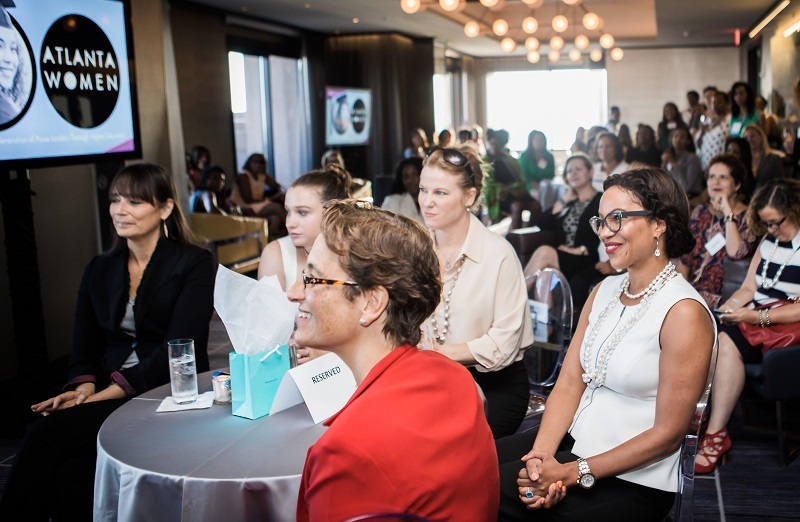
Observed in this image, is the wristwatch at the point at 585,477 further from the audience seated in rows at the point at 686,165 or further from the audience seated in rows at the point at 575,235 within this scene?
the audience seated in rows at the point at 686,165

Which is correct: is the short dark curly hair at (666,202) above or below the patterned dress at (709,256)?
above

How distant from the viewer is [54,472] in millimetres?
2393

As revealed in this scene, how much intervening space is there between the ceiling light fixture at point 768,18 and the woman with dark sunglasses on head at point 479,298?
8788 millimetres

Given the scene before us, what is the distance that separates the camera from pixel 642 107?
19.7 metres

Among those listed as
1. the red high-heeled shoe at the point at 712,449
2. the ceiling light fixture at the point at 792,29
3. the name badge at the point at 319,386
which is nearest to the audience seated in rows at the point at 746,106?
the ceiling light fixture at the point at 792,29

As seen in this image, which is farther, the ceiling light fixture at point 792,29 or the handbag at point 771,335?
the ceiling light fixture at point 792,29

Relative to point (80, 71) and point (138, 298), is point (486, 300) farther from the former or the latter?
point (80, 71)

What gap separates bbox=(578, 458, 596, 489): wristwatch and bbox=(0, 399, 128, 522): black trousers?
4.75ft

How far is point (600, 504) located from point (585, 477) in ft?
0.25

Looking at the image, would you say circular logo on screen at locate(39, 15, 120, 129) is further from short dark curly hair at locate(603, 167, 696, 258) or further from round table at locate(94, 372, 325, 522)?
short dark curly hair at locate(603, 167, 696, 258)

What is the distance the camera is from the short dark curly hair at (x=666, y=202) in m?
2.10

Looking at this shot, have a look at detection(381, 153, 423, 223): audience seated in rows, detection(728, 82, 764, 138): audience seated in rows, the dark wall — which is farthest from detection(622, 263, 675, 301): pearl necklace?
the dark wall

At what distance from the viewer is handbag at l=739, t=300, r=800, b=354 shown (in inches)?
135

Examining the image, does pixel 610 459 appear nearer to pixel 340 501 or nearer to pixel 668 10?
pixel 340 501
